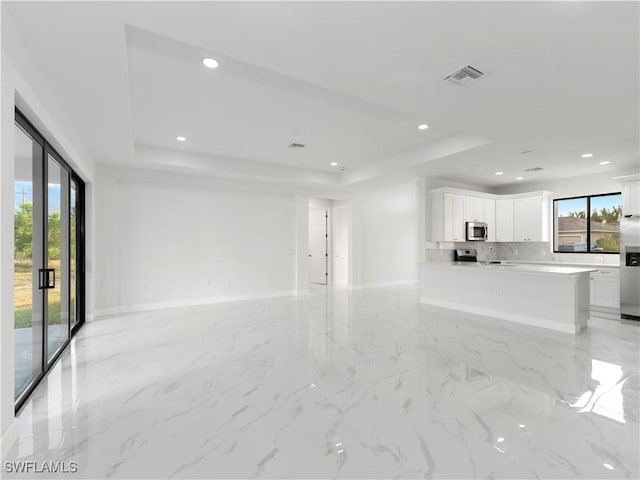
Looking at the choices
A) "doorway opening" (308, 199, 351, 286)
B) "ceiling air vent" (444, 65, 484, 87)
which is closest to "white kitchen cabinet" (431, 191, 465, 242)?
"doorway opening" (308, 199, 351, 286)

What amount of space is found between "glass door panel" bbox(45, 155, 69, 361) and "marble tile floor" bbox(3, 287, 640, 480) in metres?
0.29

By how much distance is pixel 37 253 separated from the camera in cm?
291

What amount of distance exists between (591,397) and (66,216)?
558 cm

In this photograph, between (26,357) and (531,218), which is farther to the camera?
(531,218)

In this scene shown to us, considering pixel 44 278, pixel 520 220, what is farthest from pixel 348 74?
pixel 520 220

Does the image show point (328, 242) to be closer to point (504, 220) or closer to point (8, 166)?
point (504, 220)

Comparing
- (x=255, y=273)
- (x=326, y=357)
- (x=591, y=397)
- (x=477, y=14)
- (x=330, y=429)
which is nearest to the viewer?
(x=477, y=14)

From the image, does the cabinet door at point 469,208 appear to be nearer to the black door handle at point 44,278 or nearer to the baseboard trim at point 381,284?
the baseboard trim at point 381,284

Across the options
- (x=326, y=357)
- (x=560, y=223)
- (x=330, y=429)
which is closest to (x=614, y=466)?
(x=330, y=429)

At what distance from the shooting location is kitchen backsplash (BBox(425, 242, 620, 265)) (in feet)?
22.9

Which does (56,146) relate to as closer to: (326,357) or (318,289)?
(326,357)

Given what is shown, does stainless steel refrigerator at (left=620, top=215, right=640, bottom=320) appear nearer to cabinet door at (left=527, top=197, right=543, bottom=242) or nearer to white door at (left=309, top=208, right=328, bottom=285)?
cabinet door at (left=527, top=197, right=543, bottom=242)

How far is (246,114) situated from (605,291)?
6.73 metres

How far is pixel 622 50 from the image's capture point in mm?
2473
